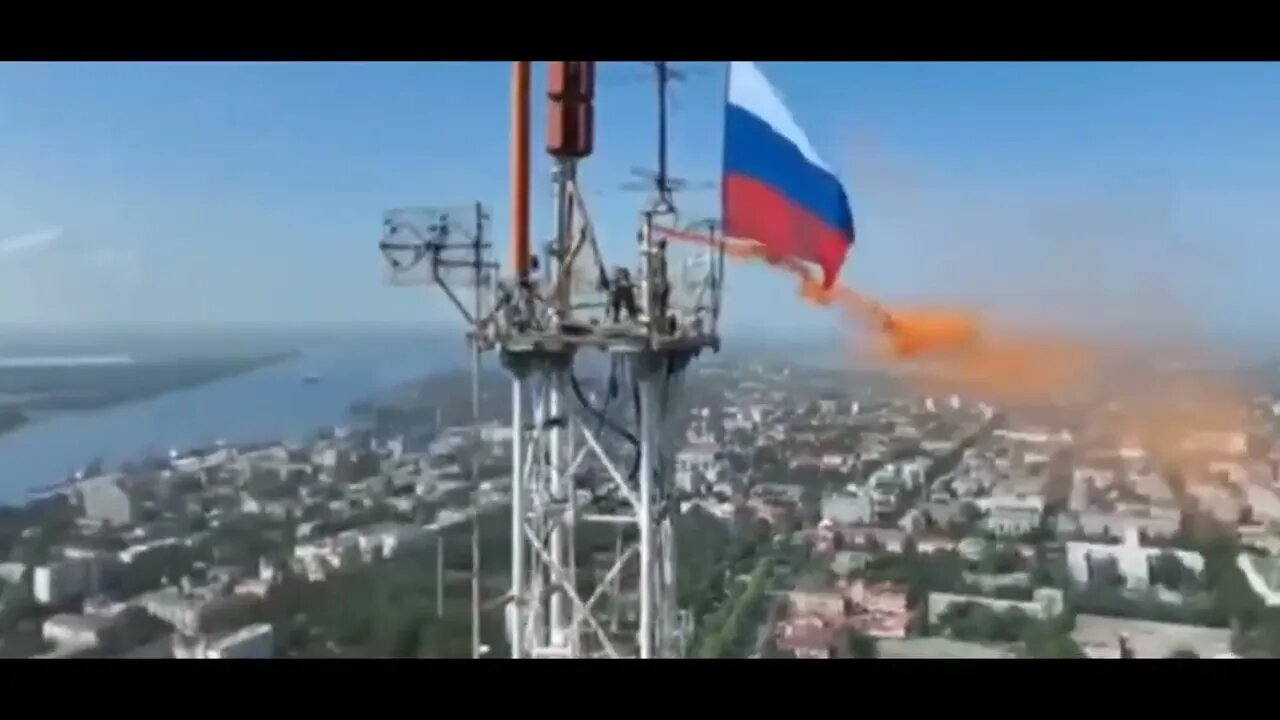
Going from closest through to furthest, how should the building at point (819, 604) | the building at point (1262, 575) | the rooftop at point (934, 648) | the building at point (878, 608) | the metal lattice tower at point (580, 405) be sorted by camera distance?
the metal lattice tower at point (580, 405) < the rooftop at point (934, 648) < the building at point (1262, 575) < the building at point (878, 608) < the building at point (819, 604)

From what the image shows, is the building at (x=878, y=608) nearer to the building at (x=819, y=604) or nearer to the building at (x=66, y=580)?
the building at (x=819, y=604)

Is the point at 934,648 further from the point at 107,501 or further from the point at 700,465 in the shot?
the point at 107,501

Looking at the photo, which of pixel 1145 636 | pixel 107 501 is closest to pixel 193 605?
pixel 107 501

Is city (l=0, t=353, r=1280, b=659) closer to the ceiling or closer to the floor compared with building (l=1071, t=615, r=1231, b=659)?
closer to the ceiling

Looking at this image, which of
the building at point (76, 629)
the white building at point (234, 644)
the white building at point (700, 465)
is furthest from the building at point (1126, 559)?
the building at point (76, 629)

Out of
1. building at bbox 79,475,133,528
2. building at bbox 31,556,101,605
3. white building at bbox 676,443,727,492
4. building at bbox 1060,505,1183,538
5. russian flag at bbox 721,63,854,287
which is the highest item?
russian flag at bbox 721,63,854,287

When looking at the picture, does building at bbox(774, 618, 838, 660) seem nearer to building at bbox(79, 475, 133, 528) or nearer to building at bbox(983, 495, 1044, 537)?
building at bbox(983, 495, 1044, 537)

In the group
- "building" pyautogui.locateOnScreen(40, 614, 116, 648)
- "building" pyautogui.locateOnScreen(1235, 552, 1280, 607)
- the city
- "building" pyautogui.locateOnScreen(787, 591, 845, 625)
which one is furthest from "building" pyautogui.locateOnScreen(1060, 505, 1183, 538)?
"building" pyautogui.locateOnScreen(40, 614, 116, 648)

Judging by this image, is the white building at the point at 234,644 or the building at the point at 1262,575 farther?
the building at the point at 1262,575
